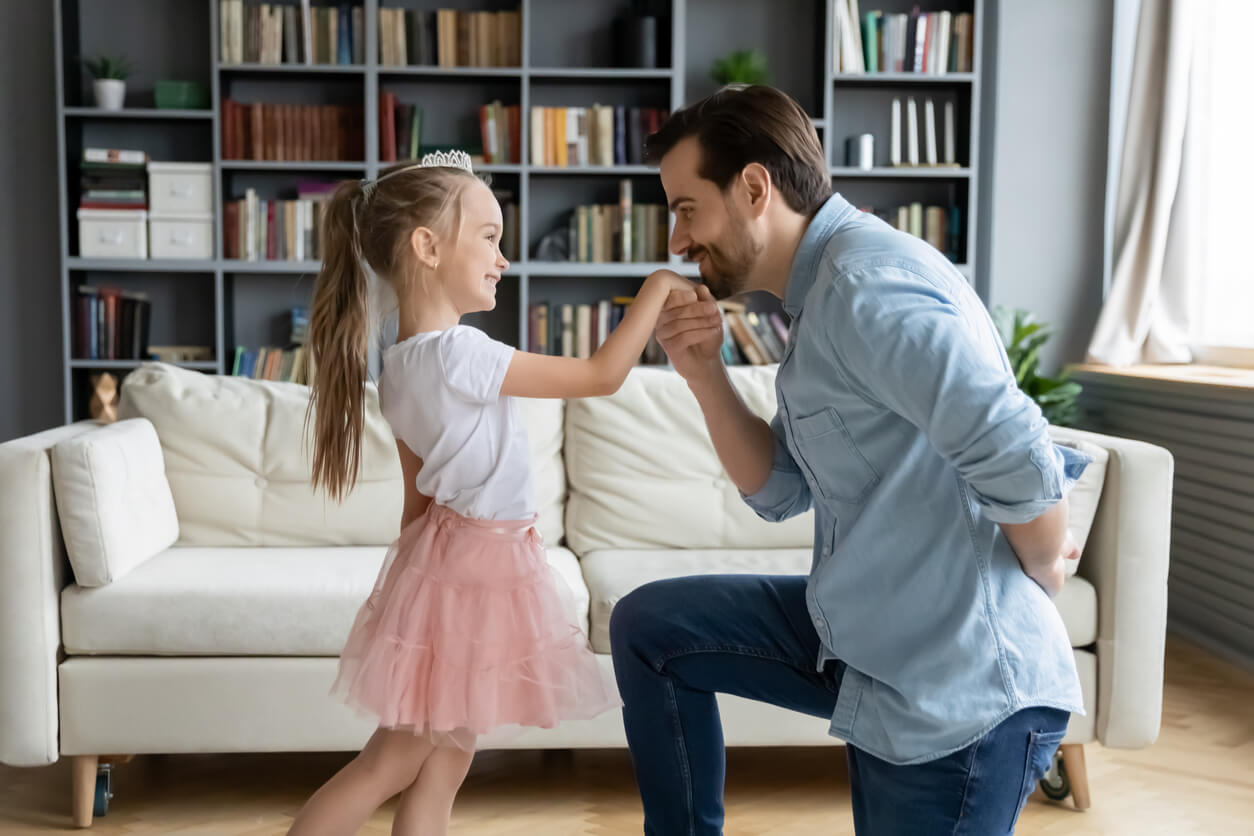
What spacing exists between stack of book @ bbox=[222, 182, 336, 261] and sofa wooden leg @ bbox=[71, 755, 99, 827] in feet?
8.67

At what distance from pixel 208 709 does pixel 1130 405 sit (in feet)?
9.86

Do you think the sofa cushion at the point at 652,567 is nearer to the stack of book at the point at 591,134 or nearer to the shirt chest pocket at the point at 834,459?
the shirt chest pocket at the point at 834,459

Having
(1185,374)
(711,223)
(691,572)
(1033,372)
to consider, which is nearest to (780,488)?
(711,223)

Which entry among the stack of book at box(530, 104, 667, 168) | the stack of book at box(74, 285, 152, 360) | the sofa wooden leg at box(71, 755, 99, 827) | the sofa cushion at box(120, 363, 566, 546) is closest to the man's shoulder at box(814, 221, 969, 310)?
the sofa cushion at box(120, 363, 566, 546)

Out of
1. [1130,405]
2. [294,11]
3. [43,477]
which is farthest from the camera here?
[294,11]

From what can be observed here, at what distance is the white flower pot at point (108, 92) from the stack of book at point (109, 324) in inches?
26.8

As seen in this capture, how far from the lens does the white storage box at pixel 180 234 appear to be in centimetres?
436

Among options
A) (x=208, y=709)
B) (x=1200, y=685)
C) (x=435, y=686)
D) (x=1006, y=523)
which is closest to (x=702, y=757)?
(x=435, y=686)

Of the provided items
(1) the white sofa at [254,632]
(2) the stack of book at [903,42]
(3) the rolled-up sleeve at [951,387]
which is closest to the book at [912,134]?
(2) the stack of book at [903,42]

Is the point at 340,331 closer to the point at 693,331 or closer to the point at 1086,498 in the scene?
the point at 693,331

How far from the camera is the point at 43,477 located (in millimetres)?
Result: 2045

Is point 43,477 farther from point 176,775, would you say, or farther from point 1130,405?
point 1130,405

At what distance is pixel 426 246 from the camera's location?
155 centimetres

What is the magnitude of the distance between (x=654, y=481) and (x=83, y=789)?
1243 mm
